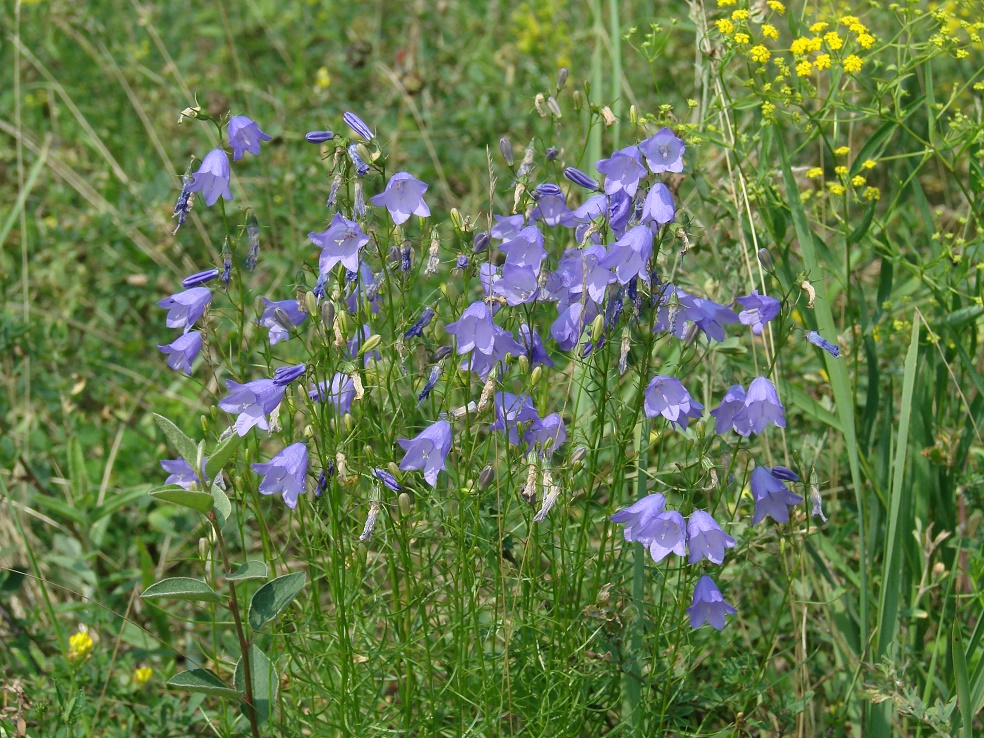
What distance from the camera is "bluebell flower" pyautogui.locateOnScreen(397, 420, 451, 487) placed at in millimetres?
1942

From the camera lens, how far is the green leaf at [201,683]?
6.69 ft

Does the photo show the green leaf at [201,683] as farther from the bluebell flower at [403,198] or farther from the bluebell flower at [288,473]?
the bluebell flower at [403,198]

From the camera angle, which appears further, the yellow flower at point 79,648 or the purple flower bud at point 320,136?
the yellow flower at point 79,648

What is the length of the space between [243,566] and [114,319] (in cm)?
227

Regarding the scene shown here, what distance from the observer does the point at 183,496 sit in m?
1.84

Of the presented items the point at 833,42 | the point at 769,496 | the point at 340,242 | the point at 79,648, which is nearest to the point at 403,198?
the point at 340,242

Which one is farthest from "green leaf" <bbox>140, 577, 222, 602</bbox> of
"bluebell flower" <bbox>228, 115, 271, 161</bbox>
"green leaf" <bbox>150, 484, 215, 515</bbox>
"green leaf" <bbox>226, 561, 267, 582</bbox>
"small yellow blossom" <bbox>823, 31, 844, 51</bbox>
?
"small yellow blossom" <bbox>823, 31, 844, 51</bbox>

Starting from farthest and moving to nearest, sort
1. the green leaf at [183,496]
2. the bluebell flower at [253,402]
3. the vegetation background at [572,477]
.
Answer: the vegetation background at [572,477] → the bluebell flower at [253,402] → the green leaf at [183,496]

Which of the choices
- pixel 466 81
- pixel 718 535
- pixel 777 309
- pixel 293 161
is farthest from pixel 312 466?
pixel 466 81

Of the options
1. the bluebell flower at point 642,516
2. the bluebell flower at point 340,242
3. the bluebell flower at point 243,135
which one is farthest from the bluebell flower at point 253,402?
the bluebell flower at point 642,516

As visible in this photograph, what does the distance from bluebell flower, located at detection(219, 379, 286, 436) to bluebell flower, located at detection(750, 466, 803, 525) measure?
97cm

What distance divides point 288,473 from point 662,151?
95 centimetres

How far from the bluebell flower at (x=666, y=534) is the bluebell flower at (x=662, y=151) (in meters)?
0.65

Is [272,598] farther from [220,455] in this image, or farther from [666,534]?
[666,534]
